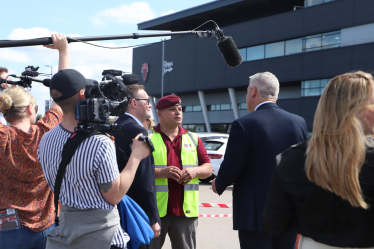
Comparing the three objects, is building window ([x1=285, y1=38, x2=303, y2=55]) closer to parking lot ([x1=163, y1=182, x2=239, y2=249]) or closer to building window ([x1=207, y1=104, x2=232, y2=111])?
building window ([x1=207, y1=104, x2=232, y2=111])

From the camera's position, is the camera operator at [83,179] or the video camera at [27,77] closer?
the camera operator at [83,179]

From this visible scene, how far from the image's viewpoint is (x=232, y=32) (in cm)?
4016

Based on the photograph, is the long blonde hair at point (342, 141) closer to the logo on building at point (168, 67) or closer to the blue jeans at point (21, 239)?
the blue jeans at point (21, 239)

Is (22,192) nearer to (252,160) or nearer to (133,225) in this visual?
(133,225)

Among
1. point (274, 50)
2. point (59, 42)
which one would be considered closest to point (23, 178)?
point (59, 42)

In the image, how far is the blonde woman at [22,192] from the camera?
2.70 m

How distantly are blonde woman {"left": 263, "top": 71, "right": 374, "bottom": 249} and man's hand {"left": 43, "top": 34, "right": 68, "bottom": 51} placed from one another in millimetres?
1818

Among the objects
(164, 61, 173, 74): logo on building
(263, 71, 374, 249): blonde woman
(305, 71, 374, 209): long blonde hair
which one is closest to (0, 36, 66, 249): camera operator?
(263, 71, 374, 249): blonde woman

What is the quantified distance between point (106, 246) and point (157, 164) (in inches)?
73.6

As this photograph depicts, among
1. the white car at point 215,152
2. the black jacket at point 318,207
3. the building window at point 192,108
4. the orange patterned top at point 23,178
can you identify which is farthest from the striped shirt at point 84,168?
the building window at point 192,108

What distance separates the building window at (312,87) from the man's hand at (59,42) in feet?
107

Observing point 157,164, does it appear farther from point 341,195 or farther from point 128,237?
point 341,195

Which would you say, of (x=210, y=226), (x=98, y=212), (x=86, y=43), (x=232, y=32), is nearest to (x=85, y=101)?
(x=98, y=212)

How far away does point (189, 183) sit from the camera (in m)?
4.16
